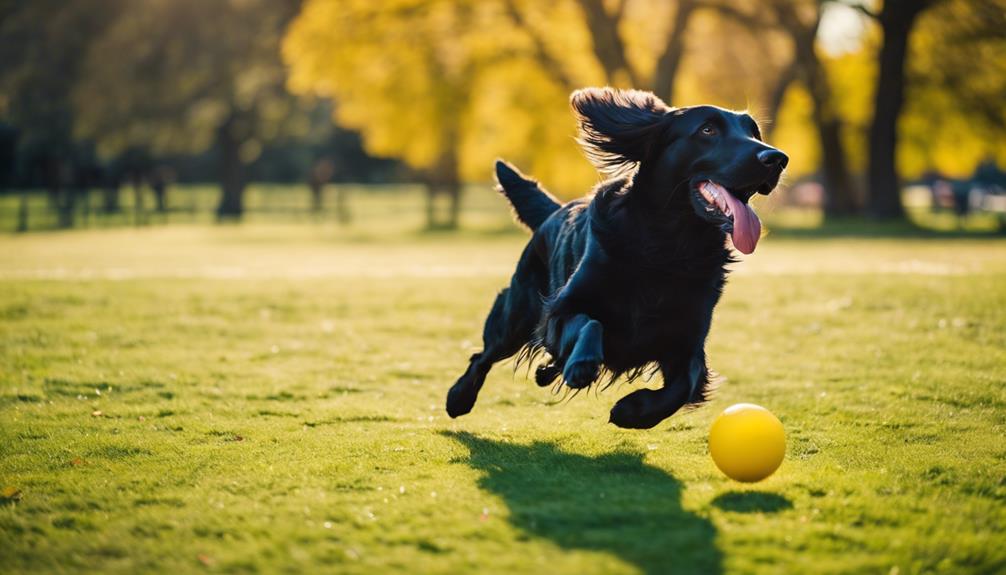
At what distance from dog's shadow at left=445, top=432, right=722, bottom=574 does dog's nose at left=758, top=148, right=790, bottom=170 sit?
155 cm

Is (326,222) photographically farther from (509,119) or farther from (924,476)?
(924,476)

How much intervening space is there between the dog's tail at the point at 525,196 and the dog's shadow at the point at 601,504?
197 cm

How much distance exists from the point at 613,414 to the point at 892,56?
2605 cm

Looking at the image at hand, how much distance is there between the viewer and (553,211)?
7.09 metres

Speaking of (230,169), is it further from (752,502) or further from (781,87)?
(752,502)

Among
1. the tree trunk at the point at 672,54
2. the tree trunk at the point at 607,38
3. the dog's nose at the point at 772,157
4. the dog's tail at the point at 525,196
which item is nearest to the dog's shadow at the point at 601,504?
the dog's nose at the point at 772,157

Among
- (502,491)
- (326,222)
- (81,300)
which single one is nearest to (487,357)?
(502,491)

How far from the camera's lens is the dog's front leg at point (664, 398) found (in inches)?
203

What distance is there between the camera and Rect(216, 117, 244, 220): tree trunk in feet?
147

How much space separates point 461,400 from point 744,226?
2178mm

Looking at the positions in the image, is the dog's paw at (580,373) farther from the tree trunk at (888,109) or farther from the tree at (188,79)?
the tree at (188,79)

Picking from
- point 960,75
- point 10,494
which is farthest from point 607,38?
point 10,494

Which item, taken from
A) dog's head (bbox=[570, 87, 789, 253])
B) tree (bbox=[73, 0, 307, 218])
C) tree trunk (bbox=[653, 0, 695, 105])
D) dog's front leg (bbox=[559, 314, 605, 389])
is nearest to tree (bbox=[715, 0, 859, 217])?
tree trunk (bbox=[653, 0, 695, 105])

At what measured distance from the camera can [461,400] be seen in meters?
6.38
